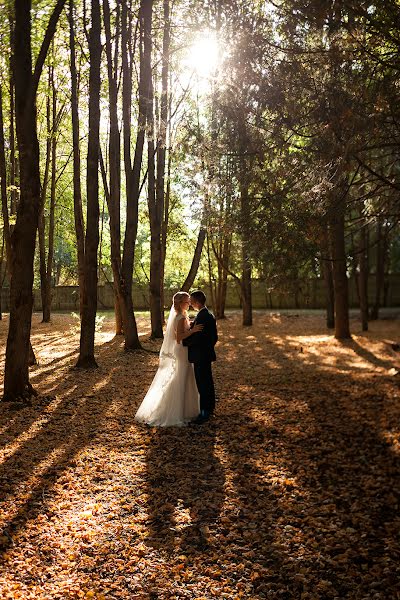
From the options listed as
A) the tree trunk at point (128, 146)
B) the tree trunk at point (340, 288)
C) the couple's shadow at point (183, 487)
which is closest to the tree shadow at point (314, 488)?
the couple's shadow at point (183, 487)

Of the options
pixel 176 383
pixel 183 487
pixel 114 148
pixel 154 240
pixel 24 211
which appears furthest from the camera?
pixel 154 240

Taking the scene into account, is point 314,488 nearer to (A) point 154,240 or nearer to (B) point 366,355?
(B) point 366,355

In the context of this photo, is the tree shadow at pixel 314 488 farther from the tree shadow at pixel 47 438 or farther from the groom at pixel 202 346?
the tree shadow at pixel 47 438

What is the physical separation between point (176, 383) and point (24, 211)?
143 inches

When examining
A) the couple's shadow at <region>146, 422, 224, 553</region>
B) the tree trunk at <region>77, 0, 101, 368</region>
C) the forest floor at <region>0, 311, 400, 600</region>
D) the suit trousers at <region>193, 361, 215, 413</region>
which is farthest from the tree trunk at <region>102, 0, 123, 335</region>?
the couple's shadow at <region>146, 422, 224, 553</region>

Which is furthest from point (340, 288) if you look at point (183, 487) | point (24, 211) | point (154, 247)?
point (183, 487)

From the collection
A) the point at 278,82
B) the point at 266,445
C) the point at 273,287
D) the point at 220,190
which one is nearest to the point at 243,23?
the point at 278,82

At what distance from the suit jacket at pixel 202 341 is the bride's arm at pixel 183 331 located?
7cm

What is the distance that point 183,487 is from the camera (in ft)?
17.3

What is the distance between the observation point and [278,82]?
23.7 ft

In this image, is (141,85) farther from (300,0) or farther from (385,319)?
(385,319)

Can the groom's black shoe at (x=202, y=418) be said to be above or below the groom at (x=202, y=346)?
below

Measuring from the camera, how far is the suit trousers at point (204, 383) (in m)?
7.18

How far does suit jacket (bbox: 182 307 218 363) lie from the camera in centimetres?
714
